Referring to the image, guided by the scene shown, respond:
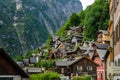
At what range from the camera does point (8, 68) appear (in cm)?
2022

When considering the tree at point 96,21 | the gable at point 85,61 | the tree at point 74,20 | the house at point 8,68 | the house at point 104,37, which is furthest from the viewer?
the tree at point 74,20

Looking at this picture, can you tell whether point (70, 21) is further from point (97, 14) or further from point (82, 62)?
point (82, 62)

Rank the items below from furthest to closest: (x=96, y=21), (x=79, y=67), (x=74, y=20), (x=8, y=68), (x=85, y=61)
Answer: (x=74, y=20)
(x=96, y=21)
(x=79, y=67)
(x=85, y=61)
(x=8, y=68)

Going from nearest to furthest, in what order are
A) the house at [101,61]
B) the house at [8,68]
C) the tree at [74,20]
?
the house at [8,68], the house at [101,61], the tree at [74,20]

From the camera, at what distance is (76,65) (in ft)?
282

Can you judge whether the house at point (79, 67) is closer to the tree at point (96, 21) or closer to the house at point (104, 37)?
the house at point (104, 37)

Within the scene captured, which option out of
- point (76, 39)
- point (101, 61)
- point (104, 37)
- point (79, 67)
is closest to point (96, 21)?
point (76, 39)

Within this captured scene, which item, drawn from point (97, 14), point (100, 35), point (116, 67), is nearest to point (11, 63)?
point (116, 67)

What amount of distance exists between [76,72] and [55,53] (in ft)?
97.6

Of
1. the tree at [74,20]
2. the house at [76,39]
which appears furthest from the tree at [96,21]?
the tree at [74,20]

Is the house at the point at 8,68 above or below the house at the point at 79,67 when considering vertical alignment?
below

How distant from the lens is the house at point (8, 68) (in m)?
20.0

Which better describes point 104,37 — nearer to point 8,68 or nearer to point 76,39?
point 76,39

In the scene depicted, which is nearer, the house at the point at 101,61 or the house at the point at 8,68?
the house at the point at 8,68
